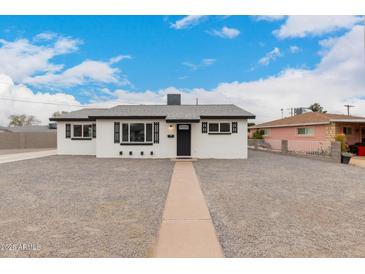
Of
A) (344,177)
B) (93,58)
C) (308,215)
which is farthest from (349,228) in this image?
(93,58)

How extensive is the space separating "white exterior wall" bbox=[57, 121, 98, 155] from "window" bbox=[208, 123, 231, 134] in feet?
28.4

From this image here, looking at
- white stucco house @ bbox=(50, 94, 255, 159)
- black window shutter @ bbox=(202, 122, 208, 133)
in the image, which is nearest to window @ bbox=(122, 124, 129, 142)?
white stucco house @ bbox=(50, 94, 255, 159)

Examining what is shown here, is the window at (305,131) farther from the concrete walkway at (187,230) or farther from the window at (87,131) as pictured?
the window at (87,131)

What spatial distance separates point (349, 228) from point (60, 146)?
1729 centimetres

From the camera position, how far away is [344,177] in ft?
27.9

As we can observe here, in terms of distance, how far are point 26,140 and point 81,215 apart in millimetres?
25614

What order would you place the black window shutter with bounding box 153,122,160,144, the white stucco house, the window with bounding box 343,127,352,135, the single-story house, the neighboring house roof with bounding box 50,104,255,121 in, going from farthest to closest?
1. the window with bounding box 343,127,352,135
2. the single-story house
3. the black window shutter with bounding box 153,122,160,144
4. the white stucco house
5. the neighboring house roof with bounding box 50,104,255,121

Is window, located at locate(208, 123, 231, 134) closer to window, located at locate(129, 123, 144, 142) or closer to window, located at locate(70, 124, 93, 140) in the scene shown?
window, located at locate(129, 123, 144, 142)

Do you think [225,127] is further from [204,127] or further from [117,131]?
[117,131]

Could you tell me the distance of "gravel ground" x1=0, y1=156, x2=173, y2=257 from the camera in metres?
3.12

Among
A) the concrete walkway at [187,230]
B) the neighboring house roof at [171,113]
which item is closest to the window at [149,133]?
the neighboring house roof at [171,113]

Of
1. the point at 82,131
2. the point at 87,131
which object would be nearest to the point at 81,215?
the point at 87,131
